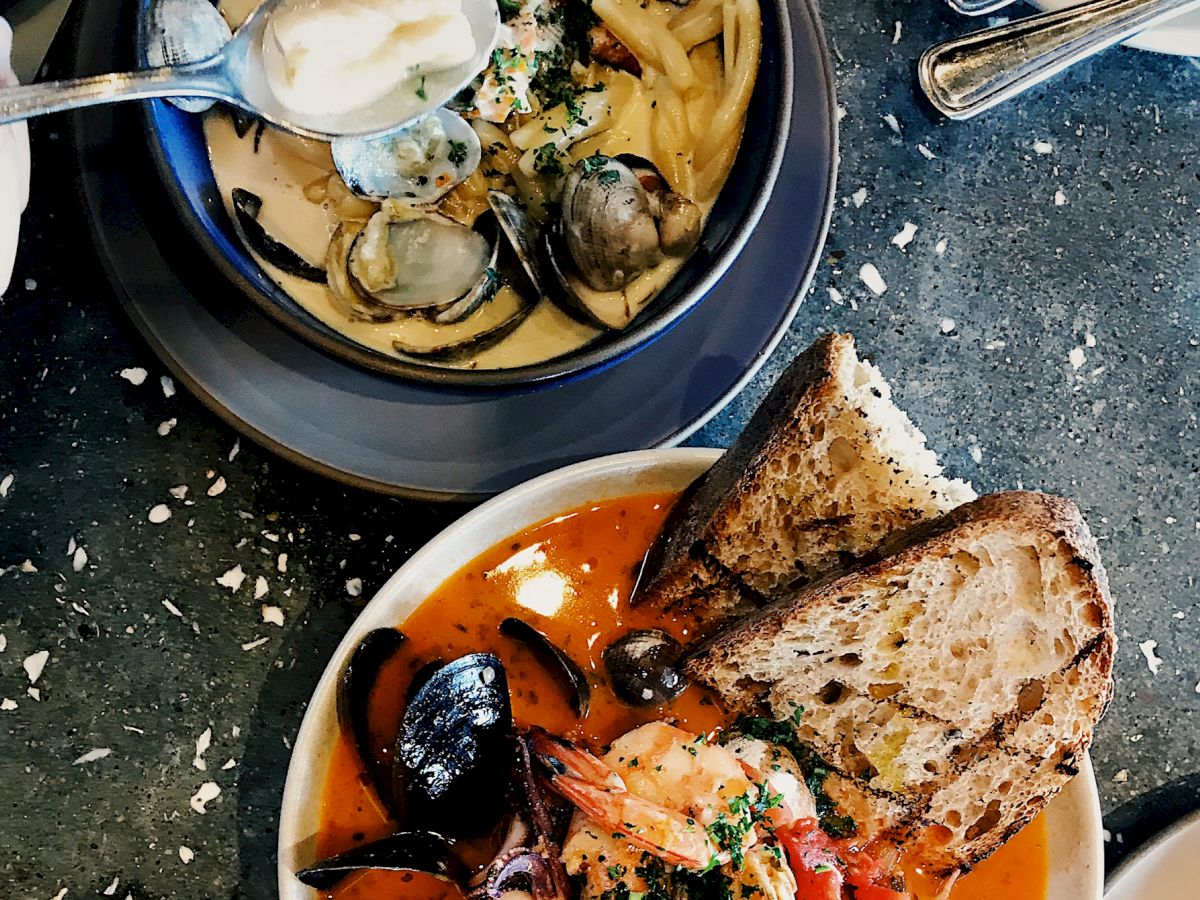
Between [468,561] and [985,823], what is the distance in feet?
3.23

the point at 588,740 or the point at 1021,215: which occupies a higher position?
the point at 1021,215

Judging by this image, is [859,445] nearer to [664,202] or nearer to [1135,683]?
[664,202]

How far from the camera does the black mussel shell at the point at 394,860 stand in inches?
69.0

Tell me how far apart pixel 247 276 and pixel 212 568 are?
1.91ft

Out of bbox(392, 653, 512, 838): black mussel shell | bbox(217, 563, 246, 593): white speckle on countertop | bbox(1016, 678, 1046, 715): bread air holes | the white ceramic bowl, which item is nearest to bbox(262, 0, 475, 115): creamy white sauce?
the white ceramic bowl

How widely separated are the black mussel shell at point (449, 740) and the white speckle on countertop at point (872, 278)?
1.10 metres

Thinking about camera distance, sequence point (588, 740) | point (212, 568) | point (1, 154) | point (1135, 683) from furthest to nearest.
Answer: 1. point (1135, 683)
2. point (212, 568)
3. point (588, 740)
4. point (1, 154)

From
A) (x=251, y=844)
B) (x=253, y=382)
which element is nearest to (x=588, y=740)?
(x=251, y=844)

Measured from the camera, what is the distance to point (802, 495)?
77.5 inches

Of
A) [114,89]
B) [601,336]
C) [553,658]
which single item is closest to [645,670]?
[553,658]

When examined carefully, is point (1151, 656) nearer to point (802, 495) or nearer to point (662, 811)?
point (802, 495)

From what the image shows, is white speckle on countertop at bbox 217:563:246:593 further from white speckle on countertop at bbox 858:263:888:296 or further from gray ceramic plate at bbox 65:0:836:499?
white speckle on countertop at bbox 858:263:888:296

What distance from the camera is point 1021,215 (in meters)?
2.46

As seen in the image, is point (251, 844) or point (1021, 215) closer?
point (251, 844)
